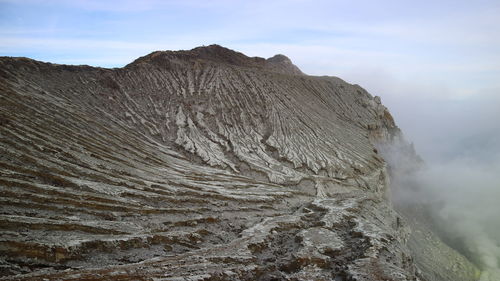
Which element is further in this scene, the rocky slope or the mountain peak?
the mountain peak

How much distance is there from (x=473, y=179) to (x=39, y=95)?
80.4 m

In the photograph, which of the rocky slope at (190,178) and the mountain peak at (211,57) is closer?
the rocky slope at (190,178)

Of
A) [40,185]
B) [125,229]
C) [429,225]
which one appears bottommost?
[429,225]

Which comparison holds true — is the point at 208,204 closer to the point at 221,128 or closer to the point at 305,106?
the point at 221,128

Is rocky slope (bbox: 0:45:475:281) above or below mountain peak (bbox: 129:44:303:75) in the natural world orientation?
below

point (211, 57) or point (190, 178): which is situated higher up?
point (211, 57)

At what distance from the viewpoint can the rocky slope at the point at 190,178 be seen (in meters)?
14.6

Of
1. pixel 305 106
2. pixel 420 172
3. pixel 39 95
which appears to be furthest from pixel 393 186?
pixel 39 95

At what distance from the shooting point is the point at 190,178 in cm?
2962

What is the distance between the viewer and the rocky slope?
1455 cm

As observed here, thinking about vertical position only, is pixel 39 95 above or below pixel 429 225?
above

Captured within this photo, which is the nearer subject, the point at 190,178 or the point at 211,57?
the point at 190,178

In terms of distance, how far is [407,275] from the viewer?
14438 millimetres

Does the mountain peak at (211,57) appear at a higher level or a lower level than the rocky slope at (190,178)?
higher
